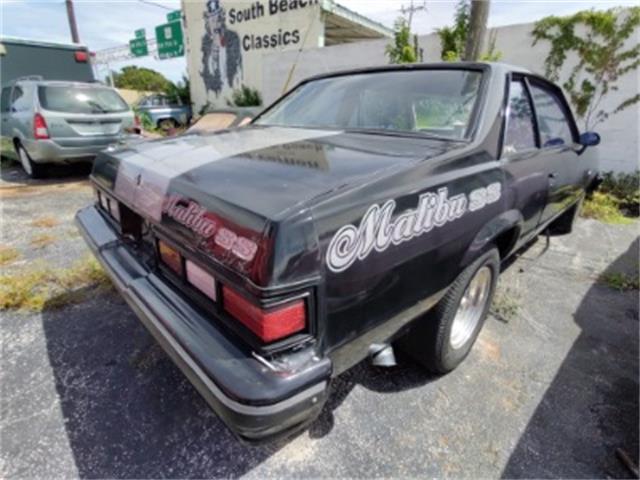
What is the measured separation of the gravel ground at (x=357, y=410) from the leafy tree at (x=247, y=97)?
1160cm

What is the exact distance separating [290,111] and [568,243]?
347 cm

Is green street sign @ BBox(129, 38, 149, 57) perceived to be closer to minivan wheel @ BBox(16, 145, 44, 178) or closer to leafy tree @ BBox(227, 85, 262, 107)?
leafy tree @ BBox(227, 85, 262, 107)

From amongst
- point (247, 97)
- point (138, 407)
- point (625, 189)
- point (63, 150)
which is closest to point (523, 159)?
point (138, 407)

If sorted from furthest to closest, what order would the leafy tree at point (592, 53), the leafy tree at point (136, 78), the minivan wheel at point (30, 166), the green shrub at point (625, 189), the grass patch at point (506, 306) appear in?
the leafy tree at point (136, 78) < the minivan wheel at point (30, 166) < the leafy tree at point (592, 53) < the green shrub at point (625, 189) < the grass patch at point (506, 306)

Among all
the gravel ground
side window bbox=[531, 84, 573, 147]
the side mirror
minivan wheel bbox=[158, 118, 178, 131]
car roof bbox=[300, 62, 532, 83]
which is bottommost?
the gravel ground

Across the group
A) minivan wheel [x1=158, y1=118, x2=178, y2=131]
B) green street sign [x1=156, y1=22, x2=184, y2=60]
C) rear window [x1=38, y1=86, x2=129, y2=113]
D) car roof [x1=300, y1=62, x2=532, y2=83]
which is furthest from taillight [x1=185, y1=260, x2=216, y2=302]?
green street sign [x1=156, y1=22, x2=184, y2=60]

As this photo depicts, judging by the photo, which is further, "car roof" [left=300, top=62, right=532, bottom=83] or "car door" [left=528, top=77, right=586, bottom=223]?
"car door" [left=528, top=77, right=586, bottom=223]

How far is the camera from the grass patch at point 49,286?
9.21ft

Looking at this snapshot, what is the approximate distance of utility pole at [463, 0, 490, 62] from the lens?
19.5 feet

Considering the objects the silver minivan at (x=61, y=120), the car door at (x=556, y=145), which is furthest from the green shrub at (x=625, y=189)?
the silver minivan at (x=61, y=120)

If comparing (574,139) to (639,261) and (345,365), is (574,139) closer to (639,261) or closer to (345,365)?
(639,261)

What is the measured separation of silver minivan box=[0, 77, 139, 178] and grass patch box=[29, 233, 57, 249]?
2698 millimetres

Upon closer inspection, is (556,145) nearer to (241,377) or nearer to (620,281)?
(620,281)

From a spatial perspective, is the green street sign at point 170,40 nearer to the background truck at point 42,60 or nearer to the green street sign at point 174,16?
the green street sign at point 174,16
